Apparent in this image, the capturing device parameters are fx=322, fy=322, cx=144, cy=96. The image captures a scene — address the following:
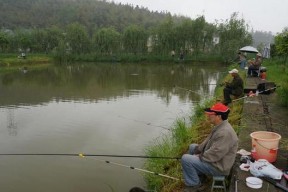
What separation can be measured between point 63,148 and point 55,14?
307 feet

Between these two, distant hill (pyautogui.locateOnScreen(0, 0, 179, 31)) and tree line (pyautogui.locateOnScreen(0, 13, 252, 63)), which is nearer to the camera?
tree line (pyautogui.locateOnScreen(0, 13, 252, 63))

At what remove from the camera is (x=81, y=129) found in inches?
358

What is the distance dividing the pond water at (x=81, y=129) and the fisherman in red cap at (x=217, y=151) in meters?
1.75

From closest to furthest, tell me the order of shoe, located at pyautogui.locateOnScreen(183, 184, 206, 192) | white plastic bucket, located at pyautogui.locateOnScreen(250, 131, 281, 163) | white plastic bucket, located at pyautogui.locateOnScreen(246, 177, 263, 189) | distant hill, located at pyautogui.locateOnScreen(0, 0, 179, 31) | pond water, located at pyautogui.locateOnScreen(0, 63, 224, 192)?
white plastic bucket, located at pyautogui.locateOnScreen(246, 177, 263, 189), shoe, located at pyautogui.locateOnScreen(183, 184, 206, 192), white plastic bucket, located at pyautogui.locateOnScreen(250, 131, 281, 163), pond water, located at pyautogui.locateOnScreen(0, 63, 224, 192), distant hill, located at pyautogui.locateOnScreen(0, 0, 179, 31)

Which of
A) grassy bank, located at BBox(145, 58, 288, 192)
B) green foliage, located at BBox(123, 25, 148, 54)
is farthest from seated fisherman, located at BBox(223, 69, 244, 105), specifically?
green foliage, located at BBox(123, 25, 148, 54)

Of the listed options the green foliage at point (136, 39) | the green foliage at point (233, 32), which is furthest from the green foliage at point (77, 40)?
the green foliage at point (233, 32)

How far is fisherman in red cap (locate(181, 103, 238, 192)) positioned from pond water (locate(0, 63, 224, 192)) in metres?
1.75

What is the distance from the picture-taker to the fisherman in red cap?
399cm

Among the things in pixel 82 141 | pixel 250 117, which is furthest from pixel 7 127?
pixel 250 117

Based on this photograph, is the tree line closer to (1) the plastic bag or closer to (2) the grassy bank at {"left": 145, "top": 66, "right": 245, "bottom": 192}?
(2) the grassy bank at {"left": 145, "top": 66, "right": 245, "bottom": 192}

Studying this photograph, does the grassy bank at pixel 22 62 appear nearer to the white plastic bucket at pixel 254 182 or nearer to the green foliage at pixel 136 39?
the green foliage at pixel 136 39

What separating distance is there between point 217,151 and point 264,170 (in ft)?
2.29

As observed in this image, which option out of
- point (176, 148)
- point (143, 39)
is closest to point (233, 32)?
point (143, 39)

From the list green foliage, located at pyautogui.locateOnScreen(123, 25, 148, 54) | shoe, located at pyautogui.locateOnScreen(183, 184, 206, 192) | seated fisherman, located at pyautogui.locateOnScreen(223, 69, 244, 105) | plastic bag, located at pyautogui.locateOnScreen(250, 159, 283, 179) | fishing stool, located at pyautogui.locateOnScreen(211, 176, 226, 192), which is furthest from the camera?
green foliage, located at pyautogui.locateOnScreen(123, 25, 148, 54)
